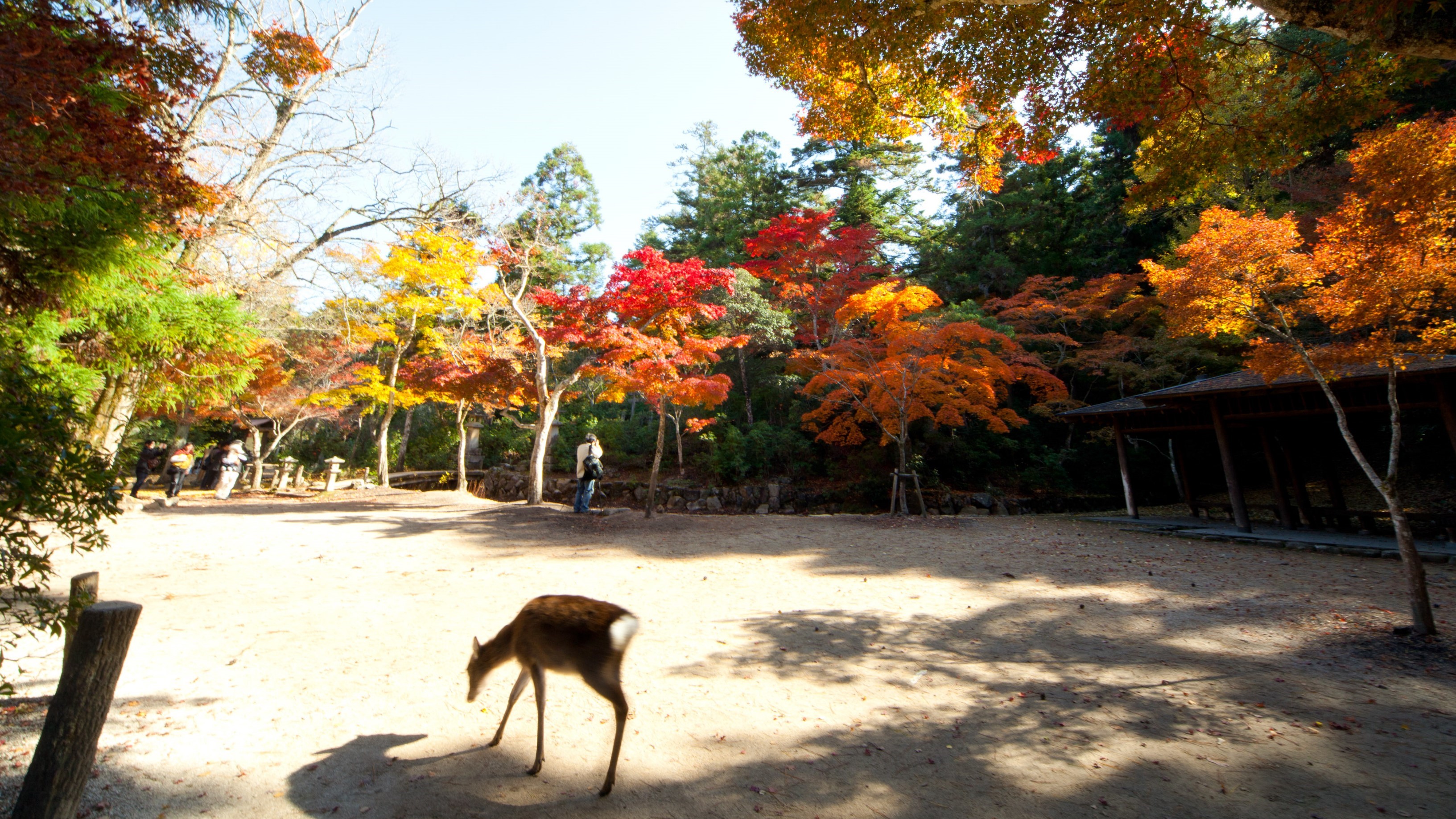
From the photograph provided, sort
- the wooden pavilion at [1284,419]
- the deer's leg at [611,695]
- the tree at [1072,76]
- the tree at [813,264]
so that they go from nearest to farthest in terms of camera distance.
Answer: the deer's leg at [611,695]
the tree at [1072,76]
the wooden pavilion at [1284,419]
the tree at [813,264]

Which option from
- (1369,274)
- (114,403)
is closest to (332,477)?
(114,403)

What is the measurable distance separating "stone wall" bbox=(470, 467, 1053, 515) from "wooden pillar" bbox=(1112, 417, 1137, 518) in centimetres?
286

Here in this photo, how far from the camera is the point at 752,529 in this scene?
9.72 metres

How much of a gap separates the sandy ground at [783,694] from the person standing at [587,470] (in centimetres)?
317

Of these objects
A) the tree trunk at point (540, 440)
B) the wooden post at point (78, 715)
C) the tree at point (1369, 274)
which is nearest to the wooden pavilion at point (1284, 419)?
the tree at point (1369, 274)

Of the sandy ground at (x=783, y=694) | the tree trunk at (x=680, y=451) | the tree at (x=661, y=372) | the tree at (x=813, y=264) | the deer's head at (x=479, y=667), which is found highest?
the tree at (x=813, y=264)

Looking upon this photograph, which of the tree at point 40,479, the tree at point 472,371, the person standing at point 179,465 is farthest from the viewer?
the tree at point 472,371

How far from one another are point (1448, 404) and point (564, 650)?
11.7 m

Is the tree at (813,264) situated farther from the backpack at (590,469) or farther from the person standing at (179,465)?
the person standing at (179,465)

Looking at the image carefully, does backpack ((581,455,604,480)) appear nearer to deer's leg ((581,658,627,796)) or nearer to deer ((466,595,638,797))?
deer ((466,595,638,797))

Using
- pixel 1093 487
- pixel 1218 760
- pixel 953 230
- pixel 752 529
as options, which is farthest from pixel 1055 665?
pixel 953 230

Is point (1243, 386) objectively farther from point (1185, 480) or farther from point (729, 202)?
point (729, 202)

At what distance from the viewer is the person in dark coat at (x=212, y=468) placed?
590 inches

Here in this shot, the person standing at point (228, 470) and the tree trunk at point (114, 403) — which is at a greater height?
the tree trunk at point (114, 403)
